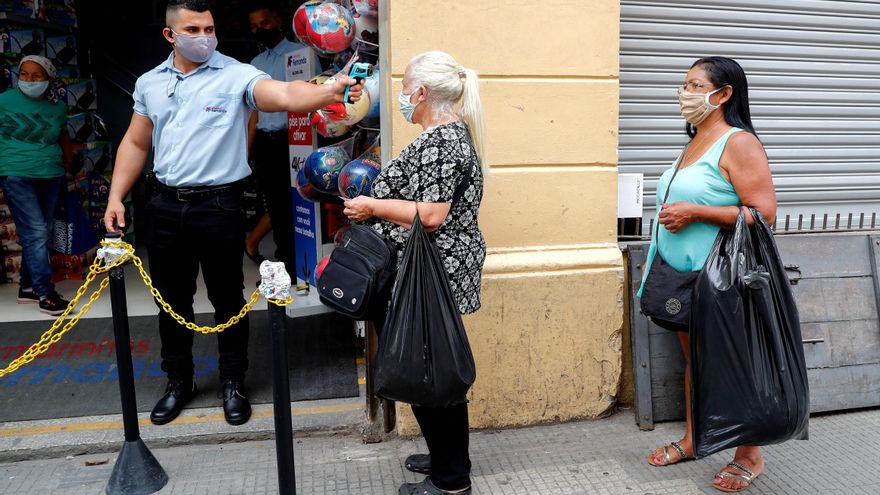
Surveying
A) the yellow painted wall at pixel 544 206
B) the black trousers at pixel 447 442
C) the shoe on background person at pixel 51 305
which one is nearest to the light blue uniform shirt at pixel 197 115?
the yellow painted wall at pixel 544 206

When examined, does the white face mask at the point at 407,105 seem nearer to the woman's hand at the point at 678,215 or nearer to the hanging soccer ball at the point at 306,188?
the woman's hand at the point at 678,215

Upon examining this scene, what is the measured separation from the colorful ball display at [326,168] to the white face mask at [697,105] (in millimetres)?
1790

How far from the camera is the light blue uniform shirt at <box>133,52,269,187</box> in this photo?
366 cm

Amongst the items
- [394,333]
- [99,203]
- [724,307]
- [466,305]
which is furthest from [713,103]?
[99,203]

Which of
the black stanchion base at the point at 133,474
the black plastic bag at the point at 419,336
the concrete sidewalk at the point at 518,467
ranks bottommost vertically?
the concrete sidewalk at the point at 518,467

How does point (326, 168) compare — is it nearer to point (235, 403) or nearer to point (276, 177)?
point (235, 403)

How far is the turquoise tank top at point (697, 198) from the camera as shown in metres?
3.17

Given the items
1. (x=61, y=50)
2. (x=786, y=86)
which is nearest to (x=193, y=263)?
(x=786, y=86)

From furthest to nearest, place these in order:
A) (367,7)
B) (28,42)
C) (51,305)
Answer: (28,42) → (51,305) → (367,7)

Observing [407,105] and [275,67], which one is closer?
[407,105]

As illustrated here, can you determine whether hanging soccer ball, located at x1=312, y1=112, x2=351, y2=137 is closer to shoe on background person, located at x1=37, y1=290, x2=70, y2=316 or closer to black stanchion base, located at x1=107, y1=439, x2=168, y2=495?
black stanchion base, located at x1=107, y1=439, x2=168, y2=495

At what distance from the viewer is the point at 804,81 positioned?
4.64 metres

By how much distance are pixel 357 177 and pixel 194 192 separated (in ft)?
2.63

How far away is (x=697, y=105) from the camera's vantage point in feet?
10.5
